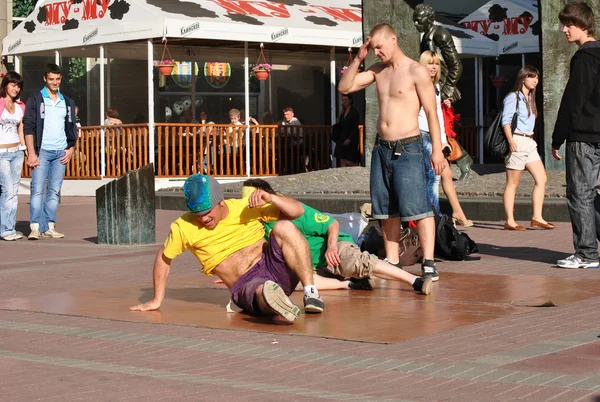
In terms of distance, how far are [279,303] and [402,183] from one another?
7.83 feet

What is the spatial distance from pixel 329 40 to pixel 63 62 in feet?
29.5

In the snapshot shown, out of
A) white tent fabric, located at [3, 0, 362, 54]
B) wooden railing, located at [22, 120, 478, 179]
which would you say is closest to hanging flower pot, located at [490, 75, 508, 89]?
white tent fabric, located at [3, 0, 362, 54]

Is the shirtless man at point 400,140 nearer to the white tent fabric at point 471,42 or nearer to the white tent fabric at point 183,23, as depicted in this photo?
the white tent fabric at point 183,23

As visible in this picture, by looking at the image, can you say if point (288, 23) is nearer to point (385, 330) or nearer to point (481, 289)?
point (481, 289)

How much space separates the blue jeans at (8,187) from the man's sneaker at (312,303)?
24.2ft

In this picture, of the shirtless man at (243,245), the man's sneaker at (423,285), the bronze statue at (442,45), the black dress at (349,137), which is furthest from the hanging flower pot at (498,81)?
the shirtless man at (243,245)

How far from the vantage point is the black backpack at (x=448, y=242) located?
11.3 metres

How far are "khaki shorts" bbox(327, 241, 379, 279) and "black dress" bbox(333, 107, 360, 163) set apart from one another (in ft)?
50.3

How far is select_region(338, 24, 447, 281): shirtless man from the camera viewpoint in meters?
9.73

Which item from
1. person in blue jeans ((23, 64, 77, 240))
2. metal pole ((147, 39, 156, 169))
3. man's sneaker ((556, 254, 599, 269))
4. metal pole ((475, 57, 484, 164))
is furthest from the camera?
metal pole ((475, 57, 484, 164))

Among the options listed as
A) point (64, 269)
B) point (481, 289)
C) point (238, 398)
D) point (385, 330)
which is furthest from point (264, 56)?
point (238, 398)

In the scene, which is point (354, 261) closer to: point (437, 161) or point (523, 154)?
point (437, 161)

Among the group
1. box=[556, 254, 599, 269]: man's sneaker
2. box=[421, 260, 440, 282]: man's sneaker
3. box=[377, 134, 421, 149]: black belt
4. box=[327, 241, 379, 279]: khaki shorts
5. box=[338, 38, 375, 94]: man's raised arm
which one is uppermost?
box=[338, 38, 375, 94]: man's raised arm

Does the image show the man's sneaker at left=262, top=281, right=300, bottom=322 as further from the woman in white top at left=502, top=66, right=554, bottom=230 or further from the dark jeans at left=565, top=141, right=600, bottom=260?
the woman in white top at left=502, top=66, right=554, bottom=230
